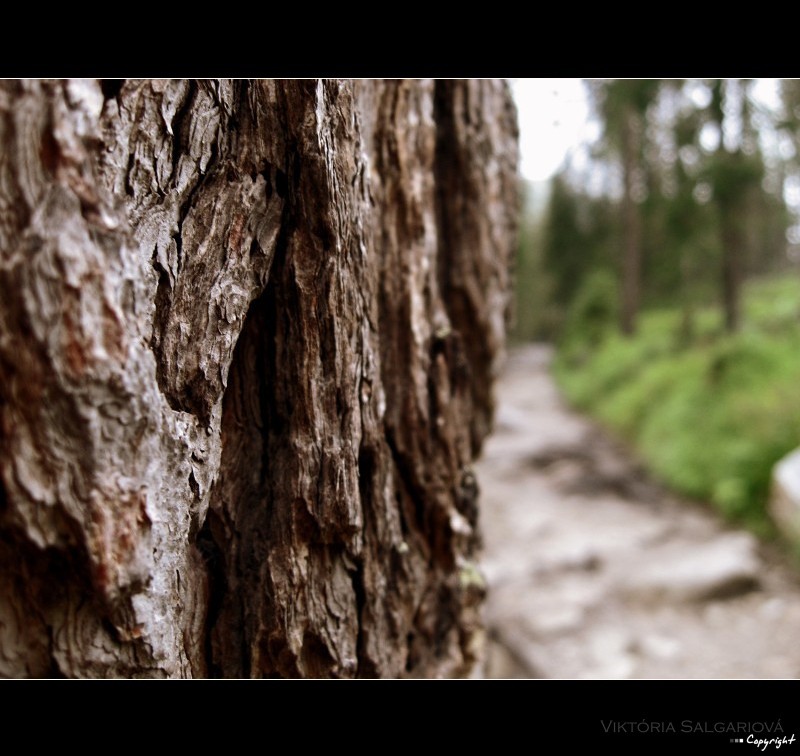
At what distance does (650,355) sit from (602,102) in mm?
6907

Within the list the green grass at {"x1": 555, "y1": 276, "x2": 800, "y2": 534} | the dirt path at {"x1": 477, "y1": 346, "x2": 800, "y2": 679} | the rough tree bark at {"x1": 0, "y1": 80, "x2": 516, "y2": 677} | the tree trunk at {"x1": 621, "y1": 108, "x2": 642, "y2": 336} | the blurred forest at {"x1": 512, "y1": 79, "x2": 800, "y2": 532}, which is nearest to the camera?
the rough tree bark at {"x1": 0, "y1": 80, "x2": 516, "y2": 677}

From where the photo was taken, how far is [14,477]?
4.97ft

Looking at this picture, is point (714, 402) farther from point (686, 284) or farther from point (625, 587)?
point (686, 284)

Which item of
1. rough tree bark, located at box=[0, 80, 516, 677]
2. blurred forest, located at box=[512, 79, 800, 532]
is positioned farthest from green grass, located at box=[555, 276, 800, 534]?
rough tree bark, located at box=[0, 80, 516, 677]

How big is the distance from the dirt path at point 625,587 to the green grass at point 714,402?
0.40m

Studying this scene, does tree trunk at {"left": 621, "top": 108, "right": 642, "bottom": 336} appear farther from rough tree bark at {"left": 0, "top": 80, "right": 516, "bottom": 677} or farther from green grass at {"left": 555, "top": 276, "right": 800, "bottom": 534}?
rough tree bark at {"left": 0, "top": 80, "right": 516, "bottom": 677}

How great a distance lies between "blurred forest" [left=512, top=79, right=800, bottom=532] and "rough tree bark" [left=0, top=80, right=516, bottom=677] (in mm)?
4875

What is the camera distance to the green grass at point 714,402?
6.36 m

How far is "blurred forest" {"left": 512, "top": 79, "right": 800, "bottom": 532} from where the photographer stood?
7.24 metres

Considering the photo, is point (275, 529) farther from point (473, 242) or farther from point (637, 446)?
point (637, 446)

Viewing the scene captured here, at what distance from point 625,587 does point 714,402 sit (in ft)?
12.8

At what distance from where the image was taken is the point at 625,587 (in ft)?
17.9

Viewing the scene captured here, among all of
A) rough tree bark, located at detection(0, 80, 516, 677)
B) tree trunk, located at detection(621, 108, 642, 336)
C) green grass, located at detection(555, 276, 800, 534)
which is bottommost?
green grass, located at detection(555, 276, 800, 534)
